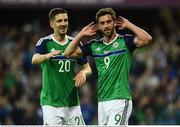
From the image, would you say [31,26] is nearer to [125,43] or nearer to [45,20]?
[45,20]

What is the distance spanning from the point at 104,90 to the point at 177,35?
7.31m

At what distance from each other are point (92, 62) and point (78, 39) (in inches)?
204

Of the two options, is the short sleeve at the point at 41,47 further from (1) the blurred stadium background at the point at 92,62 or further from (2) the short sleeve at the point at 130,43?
(1) the blurred stadium background at the point at 92,62

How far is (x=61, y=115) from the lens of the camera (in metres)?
9.83

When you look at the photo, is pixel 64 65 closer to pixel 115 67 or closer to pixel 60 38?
pixel 60 38

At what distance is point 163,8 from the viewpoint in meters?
16.9

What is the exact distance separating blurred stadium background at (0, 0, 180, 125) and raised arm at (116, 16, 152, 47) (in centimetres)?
508

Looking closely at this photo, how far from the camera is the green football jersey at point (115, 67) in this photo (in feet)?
30.9

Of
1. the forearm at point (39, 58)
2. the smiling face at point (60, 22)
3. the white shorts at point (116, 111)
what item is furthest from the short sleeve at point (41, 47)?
the white shorts at point (116, 111)

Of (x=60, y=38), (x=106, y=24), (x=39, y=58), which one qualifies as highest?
(x=106, y=24)

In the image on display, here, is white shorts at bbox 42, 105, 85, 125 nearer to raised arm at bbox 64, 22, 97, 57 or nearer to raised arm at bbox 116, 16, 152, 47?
raised arm at bbox 64, 22, 97, 57

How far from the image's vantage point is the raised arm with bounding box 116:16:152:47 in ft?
30.6

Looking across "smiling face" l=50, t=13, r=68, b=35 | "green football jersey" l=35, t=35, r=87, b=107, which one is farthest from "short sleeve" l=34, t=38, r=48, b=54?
"smiling face" l=50, t=13, r=68, b=35

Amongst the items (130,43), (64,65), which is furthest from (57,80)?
(130,43)
